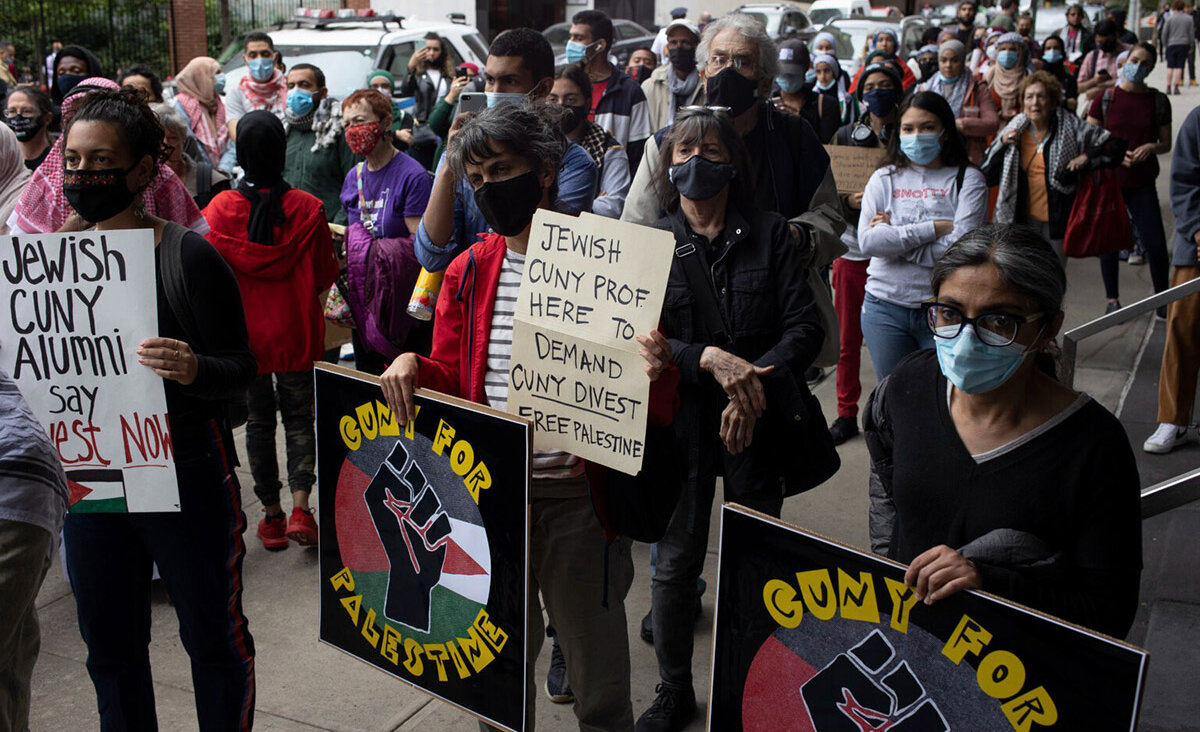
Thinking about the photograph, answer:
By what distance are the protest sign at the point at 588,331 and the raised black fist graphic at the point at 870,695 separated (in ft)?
2.46

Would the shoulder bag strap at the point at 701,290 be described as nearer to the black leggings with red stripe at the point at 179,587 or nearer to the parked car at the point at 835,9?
the black leggings with red stripe at the point at 179,587

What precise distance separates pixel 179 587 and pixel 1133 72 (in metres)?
8.28

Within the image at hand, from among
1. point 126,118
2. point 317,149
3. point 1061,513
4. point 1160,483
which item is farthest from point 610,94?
point 1061,513

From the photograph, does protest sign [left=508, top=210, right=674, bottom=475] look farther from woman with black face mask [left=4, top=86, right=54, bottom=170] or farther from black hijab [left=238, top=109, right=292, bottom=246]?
woman with black face mask [left=4, top=86, right=54, bottom=170]

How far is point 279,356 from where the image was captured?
16.6 feet

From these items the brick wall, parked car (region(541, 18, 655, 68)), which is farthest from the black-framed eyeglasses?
the brick wall

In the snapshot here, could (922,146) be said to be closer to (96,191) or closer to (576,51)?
(576,51)

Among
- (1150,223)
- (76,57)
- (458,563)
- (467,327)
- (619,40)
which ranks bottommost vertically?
(458,563)

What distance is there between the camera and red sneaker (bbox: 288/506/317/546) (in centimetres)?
518

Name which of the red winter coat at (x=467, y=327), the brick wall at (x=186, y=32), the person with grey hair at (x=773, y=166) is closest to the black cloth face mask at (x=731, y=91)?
the person with grey hair at (x=773, y=166)

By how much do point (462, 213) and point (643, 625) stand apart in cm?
170

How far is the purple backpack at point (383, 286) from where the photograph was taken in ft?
16.7

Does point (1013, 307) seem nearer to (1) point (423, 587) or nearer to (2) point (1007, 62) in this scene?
(1) point (423, 587)

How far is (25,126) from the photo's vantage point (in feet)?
18.9
